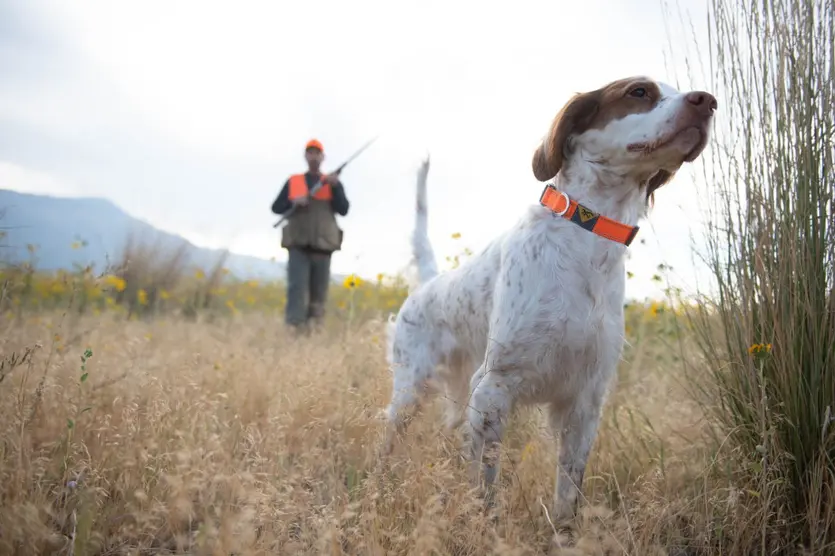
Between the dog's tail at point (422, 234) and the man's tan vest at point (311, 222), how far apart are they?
11.9 ft

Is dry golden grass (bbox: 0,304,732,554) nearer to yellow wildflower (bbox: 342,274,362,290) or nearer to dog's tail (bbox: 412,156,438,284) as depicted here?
dog's tail (bbox: 412,156,438,284)

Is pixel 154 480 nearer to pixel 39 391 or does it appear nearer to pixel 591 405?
pixel 39 391

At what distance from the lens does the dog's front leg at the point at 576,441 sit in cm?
247

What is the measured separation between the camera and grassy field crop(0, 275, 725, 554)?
1860 millimetres

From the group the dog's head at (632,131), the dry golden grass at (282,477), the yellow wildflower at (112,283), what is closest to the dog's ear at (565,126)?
the dog's head at (632,131)

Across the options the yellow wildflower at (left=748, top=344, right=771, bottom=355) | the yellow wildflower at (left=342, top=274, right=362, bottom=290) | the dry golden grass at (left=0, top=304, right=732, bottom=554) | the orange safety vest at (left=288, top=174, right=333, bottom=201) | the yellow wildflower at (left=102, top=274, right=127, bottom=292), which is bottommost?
→ the dry golden grass at (left=0, top=304, right=732, bottom=554)

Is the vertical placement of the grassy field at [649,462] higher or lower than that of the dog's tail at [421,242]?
lower

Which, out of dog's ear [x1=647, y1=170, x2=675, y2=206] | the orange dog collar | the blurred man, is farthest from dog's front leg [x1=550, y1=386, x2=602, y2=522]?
the blurred man

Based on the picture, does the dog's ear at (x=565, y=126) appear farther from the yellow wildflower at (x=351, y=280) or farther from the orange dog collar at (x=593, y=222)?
the yellow wildflower at (x=351, y=280)

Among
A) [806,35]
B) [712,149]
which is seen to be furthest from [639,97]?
[806,35]

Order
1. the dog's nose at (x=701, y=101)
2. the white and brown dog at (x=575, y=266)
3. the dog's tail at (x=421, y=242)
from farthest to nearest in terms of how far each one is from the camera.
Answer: the dog's tail at (x=421, y=242)
the white and brown dog at (x=575, y=266)
the dog's nose at (x=701, y=101)

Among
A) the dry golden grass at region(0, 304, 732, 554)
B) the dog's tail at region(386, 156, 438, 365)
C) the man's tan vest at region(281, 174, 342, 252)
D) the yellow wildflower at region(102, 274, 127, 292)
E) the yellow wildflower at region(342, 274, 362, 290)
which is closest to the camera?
the dry golden grass at region(0, 304, 732, 554)

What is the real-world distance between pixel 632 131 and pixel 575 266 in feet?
1.72

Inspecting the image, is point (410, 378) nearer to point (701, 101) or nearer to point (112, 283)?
point (701, 101)
